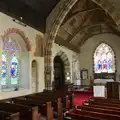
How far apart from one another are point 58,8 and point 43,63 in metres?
3.59

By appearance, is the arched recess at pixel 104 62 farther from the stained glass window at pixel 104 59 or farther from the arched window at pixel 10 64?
the arched window at pixel 10 64

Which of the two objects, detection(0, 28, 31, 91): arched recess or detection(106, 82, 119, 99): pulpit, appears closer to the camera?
detection(106, 82, 119, 99): pulpit

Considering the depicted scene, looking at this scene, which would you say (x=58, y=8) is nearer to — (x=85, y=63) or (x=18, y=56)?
(x=18, y=56)

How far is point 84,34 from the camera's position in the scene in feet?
56.5

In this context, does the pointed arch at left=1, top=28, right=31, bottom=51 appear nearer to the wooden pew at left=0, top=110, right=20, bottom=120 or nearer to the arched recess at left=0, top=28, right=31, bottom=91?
the arched recess at left=0, top=28, right=31, bottom=91

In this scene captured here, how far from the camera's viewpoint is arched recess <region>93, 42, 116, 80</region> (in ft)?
56.4

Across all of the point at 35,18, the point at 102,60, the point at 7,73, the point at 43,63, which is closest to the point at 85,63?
the point at 102,60

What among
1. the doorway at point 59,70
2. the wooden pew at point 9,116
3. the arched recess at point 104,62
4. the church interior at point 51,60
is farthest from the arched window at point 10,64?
the arched recess at point 104,62

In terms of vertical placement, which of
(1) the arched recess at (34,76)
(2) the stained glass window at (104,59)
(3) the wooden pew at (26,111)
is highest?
(2) the stained glass window at (104,59)

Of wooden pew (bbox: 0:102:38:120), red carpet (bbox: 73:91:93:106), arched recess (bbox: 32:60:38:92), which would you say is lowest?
red carpet (bbox: 73:91:93:106)

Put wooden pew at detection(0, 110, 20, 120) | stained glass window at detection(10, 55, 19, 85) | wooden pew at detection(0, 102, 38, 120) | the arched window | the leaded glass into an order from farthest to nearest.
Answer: stained glass window at detection(10, 55, 19, 85) → the leaded glass → the arched window → wooden pew at detection(0, 102, 38, 120) → wooden pew at detection(0, 110, 20, 120)

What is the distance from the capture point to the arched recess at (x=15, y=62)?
28.0 ft

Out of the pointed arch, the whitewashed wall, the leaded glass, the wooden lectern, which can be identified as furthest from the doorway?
the wooden lectern

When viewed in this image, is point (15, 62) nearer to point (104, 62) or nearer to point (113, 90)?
point (113, 90)
